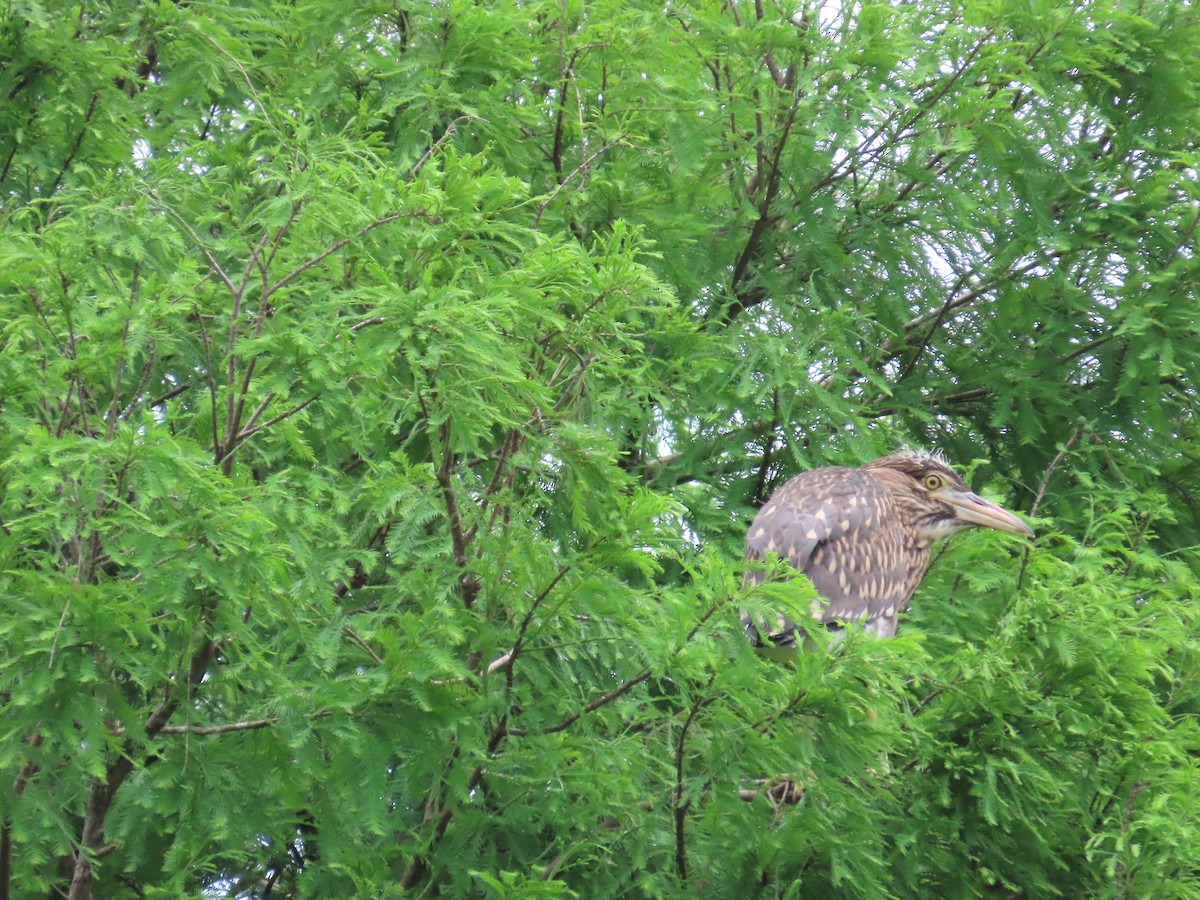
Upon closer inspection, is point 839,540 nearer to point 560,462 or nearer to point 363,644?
point 560,462

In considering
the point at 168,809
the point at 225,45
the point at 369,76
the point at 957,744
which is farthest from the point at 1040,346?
the point at 168,809

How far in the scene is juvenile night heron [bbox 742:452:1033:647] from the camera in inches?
250

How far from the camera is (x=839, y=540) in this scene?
6.57m

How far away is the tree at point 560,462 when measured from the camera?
429 centimetres

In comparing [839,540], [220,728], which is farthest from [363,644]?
[839,540]

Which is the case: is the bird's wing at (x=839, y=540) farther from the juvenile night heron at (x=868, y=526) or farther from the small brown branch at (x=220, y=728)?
the small brown branch at (x=220, y=728)

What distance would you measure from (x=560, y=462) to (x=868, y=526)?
235 centimetres

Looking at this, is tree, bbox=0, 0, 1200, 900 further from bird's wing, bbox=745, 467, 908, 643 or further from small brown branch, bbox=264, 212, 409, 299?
bird's wing, bbox=745, 467, 908, 643

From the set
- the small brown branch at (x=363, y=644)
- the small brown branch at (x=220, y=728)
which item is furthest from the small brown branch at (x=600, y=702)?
the small brown branch at (x=220, y=728)

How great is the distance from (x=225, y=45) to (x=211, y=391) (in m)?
3.15

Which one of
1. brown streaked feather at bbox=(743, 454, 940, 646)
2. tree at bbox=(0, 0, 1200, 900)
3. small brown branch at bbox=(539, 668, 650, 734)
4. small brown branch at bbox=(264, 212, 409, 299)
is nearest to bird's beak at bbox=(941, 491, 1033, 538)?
tree at bbox=(0, 0, 1200, 900)

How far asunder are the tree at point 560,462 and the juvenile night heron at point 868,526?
19 centimetres

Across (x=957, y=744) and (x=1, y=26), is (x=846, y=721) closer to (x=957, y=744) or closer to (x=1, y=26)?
(x=957, y=744)

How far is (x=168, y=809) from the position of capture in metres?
4.55
